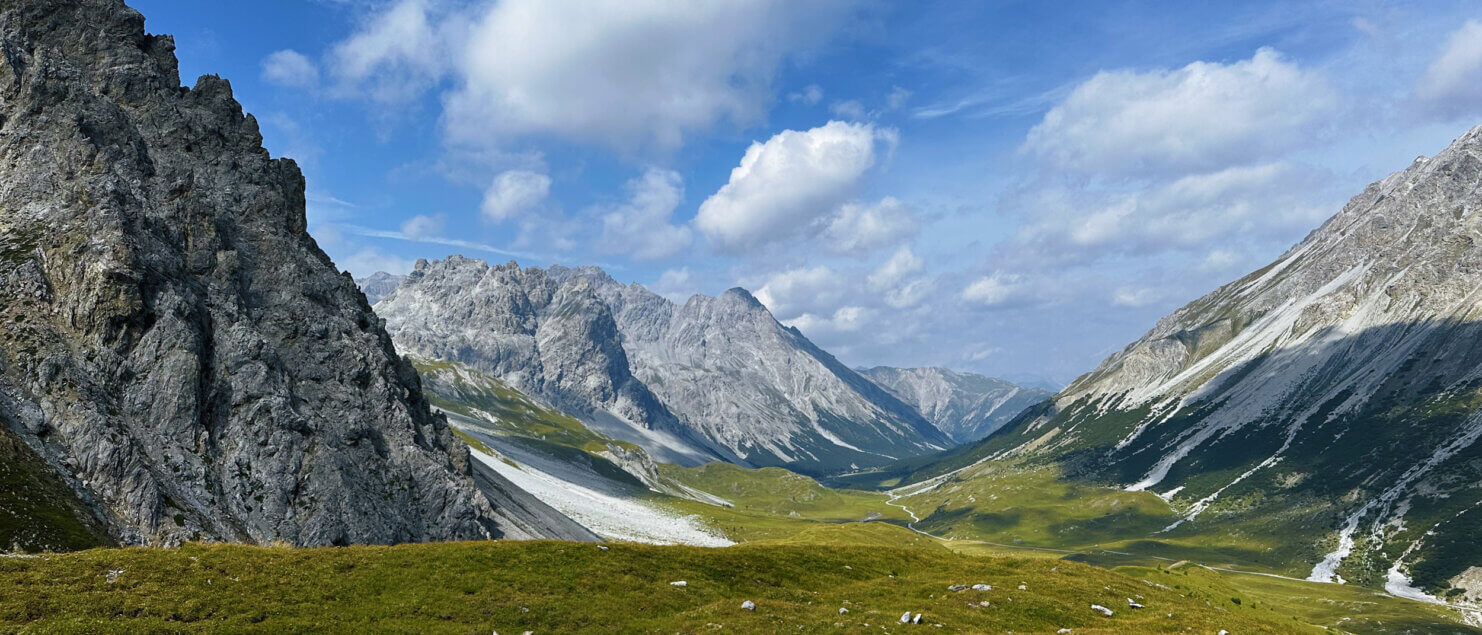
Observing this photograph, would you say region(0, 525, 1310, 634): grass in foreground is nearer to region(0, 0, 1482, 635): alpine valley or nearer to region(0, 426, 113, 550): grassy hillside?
region(0, 0, 1482, 635): alpine valley

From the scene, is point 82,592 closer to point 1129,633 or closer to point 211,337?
point 1129,633

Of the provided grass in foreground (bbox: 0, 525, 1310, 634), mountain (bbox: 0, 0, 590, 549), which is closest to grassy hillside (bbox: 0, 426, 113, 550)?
mountain (bbox: 0, 0, 590, 549)

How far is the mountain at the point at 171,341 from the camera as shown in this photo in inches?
2297

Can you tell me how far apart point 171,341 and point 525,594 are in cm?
5903

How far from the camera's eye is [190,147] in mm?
103562

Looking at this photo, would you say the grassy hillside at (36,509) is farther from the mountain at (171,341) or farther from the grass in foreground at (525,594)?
the grass in foreground at (525,594)

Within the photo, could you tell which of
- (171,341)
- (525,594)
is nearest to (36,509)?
(171,341)

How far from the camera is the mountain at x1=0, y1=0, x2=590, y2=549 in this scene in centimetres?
5834

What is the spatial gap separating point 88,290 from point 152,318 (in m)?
5.42

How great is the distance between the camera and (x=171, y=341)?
72125 millimetres

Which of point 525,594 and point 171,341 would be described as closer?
point 525,594

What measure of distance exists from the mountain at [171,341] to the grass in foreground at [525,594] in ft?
56.0

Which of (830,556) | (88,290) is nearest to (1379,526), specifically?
(830,556)

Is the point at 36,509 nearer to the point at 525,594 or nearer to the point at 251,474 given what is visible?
the point at 251,474
